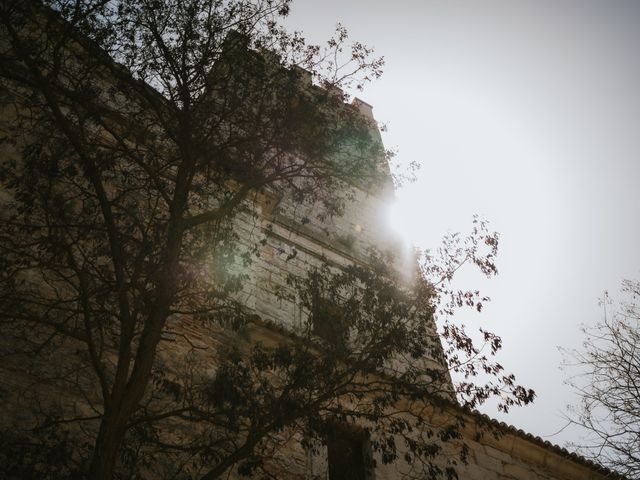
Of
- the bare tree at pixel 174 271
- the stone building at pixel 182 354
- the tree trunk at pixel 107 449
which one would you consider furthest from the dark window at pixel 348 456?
the tree trunk at pixel 107 449

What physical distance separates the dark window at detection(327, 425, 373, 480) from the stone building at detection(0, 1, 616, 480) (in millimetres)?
18

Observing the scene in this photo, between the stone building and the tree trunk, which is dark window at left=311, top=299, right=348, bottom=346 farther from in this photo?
the tree trunk

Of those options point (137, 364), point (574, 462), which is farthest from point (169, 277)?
point (574, 462)

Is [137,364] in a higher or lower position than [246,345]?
lower

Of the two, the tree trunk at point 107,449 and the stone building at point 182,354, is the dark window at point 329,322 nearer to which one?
the stone building at point 182,354

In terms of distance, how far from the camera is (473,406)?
5.26 metres

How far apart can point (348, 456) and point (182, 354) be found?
3.08 meters

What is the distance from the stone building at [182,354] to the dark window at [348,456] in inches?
0.7

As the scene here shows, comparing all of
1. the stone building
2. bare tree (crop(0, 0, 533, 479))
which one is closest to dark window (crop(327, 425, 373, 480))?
the stone building

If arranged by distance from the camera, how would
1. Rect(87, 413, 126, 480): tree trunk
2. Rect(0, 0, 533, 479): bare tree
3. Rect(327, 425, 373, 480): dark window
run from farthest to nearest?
Rect(327, 425, 373, 480): dark window
Rect(0, 0, 533, 479): bare tree
Rect(87, 413, 126, 480): tree trunk

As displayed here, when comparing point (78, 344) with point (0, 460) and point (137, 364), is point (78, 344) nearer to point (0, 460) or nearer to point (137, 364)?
point (0, 460)

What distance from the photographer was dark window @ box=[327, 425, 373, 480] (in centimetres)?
688

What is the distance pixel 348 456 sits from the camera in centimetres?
716

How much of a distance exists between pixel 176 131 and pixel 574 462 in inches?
364
